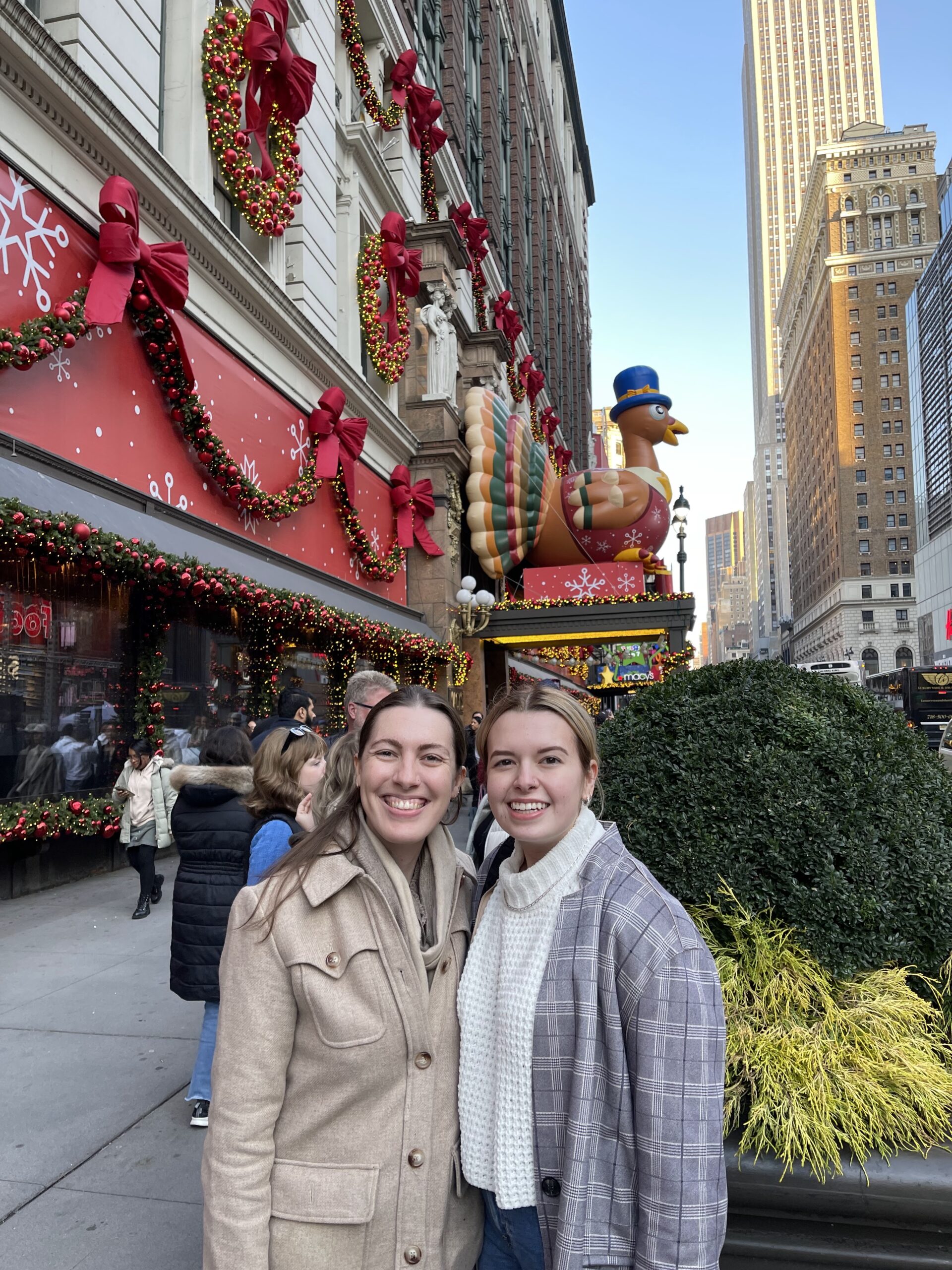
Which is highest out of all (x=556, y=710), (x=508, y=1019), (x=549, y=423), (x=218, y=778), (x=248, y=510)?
(x=549, y=423)

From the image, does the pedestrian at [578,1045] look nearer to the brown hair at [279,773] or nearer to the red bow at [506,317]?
the brown hair at [279,773]

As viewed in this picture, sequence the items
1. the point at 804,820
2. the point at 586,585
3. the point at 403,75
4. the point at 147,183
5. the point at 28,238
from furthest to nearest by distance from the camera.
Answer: the point at 586,585, the point at 403,75, the point at 147,183, the point at 28,238, the point at 804,820

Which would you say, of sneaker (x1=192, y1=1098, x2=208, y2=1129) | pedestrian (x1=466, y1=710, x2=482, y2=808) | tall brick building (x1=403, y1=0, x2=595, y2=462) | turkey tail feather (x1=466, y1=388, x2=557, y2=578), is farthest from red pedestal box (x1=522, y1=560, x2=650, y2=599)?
sneaker (x1=192, y1=1098, x2=208, y2=1129)

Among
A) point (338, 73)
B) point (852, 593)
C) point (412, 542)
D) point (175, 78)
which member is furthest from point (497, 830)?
point (852, 593)

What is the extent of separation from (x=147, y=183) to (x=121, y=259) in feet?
4.96

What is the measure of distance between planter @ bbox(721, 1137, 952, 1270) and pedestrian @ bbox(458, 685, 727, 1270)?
0.75 meters

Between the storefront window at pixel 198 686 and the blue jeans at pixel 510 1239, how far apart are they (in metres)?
8.65

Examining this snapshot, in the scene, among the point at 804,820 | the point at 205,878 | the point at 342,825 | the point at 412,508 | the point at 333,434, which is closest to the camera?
the point at 342,825

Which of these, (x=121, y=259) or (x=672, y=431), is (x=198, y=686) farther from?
(x=672, y=431)

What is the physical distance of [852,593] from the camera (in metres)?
93.4

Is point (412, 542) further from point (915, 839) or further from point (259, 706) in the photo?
point (915, 839)

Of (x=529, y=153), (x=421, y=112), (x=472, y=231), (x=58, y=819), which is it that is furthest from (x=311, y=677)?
(x=529, y=153)

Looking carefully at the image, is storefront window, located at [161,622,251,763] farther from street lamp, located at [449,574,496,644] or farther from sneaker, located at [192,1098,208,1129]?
street lamp, located at [449,574,496,644]

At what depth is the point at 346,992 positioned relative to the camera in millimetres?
1728
